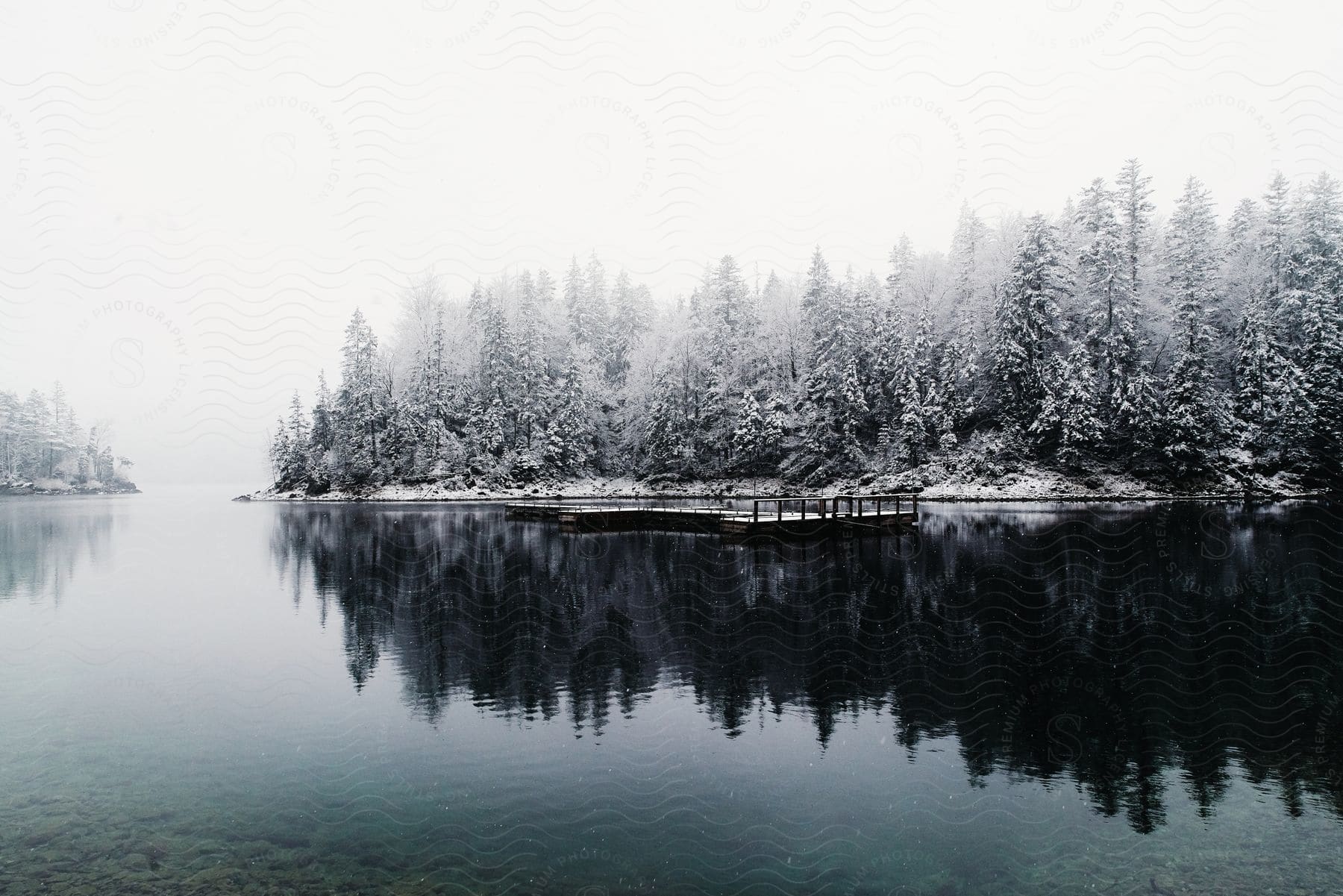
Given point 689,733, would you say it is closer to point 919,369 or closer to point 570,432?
point 919,369

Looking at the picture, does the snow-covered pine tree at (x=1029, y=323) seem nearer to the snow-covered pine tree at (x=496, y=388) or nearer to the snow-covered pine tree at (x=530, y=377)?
the snow-covered pine tree at (x=530, y=377)

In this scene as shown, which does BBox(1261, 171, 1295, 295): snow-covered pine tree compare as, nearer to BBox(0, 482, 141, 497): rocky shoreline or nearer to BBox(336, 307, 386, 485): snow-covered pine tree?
BBox(336, 307, 386, 485): snow-covered pine tree

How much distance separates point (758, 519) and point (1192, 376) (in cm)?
4100

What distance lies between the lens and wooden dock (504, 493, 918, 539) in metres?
38.0

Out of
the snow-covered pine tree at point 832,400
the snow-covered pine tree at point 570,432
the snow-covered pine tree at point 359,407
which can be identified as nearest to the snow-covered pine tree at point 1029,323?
the snow-covered pine tree at point 832,400

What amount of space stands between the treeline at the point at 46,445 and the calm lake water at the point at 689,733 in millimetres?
112655

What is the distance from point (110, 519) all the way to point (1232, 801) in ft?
242

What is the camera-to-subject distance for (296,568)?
31047 millimetres

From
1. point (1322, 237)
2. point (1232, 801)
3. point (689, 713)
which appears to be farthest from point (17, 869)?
point (1322, 237)

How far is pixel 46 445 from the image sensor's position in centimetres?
11256

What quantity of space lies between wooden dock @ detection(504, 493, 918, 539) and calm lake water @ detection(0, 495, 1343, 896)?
1154 cm

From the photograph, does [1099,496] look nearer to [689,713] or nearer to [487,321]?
[689,713]

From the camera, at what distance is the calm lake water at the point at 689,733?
8.36 m

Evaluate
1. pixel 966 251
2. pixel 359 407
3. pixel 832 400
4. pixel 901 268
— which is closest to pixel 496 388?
pixel 359 407
